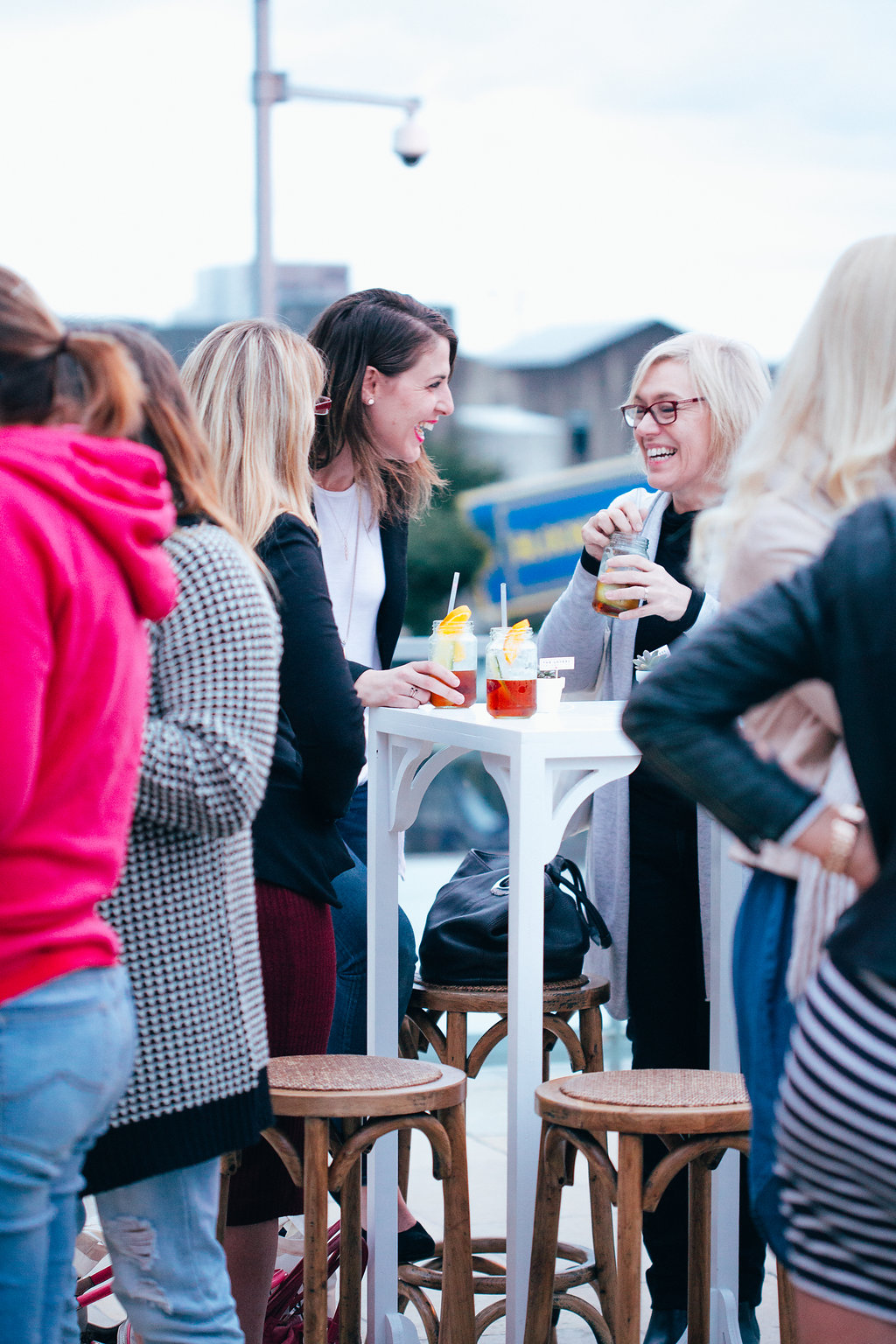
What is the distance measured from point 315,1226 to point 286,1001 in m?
0.30

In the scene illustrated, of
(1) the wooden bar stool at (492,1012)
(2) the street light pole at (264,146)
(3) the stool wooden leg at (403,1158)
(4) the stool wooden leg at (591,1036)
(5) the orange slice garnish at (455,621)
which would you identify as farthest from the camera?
(2) the street light pole at (264,146)

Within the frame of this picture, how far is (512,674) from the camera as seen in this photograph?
6.68 ft

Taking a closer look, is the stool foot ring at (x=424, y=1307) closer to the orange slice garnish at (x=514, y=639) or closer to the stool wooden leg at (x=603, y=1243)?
the stool wooden leg at (x=603, y=1243)

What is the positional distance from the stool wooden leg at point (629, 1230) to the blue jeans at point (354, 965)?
719mm

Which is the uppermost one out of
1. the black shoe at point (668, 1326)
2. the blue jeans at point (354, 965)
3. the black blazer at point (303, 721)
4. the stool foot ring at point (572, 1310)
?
the black blazer at point (303, 721)

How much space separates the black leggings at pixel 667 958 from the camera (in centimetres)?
229

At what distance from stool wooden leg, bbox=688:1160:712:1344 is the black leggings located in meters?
0.41

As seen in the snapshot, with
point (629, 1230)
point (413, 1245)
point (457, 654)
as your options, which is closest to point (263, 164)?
point (457, 654)

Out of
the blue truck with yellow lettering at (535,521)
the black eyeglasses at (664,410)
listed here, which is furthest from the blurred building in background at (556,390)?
the black eyeglasses at (664,410)

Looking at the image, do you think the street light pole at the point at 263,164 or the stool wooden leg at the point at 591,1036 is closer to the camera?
the stool wooden leg at the point at 591,1036

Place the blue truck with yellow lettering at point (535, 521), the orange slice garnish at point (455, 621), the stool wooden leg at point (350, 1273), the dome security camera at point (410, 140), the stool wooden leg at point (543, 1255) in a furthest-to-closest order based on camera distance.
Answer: the blue truck with yellow lettering at point (535, 521), the dome security camera at point (410, 140), the orange slice garnish at point (455, 621), the stool wooden leg at point (350, 1273), the stool wooden leg at point (543, 1255)

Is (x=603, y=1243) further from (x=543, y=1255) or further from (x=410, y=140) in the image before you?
(x=410, y=140)

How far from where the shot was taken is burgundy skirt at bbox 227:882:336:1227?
185cm

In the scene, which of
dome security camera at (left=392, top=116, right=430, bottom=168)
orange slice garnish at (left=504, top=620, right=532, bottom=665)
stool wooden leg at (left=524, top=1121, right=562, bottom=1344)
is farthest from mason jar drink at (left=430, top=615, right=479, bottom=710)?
dome security camera at (left=392, top=116, right=430, bottom=168)
